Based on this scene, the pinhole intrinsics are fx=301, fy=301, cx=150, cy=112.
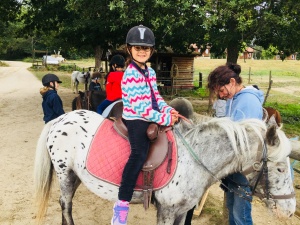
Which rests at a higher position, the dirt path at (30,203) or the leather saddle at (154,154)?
the leather saddle at (154,154)

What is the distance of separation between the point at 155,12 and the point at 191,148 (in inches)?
222

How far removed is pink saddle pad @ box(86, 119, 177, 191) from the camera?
2.93 m

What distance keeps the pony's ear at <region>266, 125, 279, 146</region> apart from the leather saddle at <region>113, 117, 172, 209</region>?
34.8 inches

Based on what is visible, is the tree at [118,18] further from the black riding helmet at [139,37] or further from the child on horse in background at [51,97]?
the black riding helmet at [139,37]

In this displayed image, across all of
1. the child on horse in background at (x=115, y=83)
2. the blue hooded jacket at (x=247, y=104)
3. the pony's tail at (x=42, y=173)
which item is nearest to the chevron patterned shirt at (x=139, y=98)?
the blue hooded jacket at (x=247, y=104)

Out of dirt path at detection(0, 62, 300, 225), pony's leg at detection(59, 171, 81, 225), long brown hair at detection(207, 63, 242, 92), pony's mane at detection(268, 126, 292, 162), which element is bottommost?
dirt path at detection(0, 62, 300, 225)

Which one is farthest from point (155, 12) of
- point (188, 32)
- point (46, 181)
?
point (46, 181)

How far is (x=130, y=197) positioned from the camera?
9.55ft

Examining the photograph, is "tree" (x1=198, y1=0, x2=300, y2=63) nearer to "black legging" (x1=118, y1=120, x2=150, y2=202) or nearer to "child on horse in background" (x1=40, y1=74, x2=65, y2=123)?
"child on horse in background" (x1=40, y1=74, x2=65, y2=123)

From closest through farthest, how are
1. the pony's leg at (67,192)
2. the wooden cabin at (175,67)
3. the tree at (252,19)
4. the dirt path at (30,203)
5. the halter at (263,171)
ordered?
the halter at (263,171)
the pony's leg at (67,192)
the dirt path at (30,203)
the tree at (252,19)
the wooden cabin at (175,67)

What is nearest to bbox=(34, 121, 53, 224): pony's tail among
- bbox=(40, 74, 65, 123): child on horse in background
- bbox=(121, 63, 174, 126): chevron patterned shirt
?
bbox=(121, 63, 174, 126): chevron patterned shirt

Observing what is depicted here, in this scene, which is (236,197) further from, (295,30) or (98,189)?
(295,30)

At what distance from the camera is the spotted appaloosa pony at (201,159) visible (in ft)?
Answer: 8.35

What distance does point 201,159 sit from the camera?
2.77 metres
